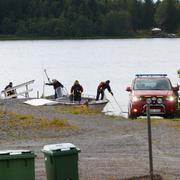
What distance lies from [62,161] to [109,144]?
6.10 metres

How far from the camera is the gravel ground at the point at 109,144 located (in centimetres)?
1226

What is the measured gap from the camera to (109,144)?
15.7 m

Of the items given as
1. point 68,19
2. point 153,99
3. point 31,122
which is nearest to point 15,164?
point 31,122

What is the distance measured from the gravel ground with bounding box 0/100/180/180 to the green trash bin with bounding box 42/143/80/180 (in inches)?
69.8

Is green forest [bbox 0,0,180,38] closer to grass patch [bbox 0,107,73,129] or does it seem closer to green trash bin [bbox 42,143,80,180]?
grass patch [bbox 0,107,73,129]

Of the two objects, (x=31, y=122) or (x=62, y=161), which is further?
(x=31, y=122)

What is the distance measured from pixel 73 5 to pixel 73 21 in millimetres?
9037

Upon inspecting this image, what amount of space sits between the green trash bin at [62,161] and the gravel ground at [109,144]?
1.77 metres

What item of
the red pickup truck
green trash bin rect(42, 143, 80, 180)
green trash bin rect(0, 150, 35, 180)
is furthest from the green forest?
green trash bin rect(0, 150, 35, 180)

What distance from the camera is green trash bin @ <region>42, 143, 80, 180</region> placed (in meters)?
9.67

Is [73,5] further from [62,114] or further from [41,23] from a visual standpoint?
[62,114]

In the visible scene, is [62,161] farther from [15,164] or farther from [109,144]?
[109,144]

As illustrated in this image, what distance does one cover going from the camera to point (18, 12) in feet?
554

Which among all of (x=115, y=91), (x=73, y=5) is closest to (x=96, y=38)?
(x=73, y=5)
